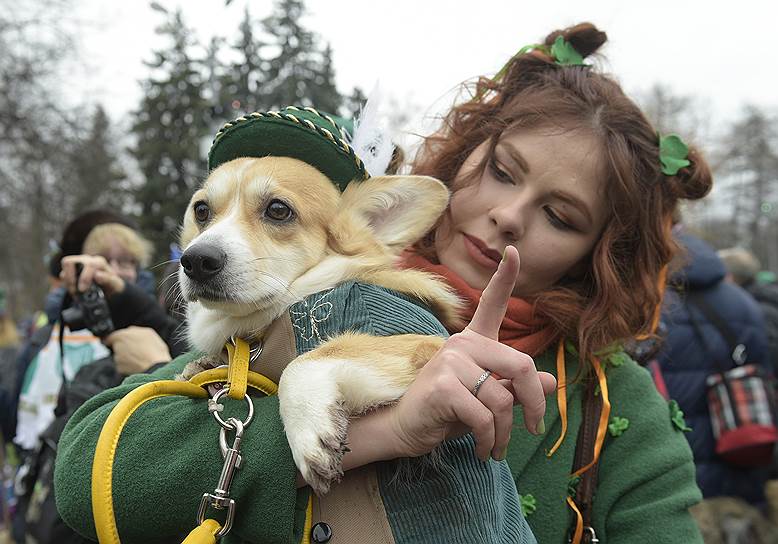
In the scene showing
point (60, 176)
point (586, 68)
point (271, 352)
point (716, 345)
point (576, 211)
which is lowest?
point (60, 176)

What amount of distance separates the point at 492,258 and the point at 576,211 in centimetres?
34

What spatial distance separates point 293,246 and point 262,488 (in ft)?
2.59

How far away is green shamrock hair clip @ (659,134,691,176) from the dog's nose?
161 cm

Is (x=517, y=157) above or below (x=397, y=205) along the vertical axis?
above

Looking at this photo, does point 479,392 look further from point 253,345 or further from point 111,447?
point 111,447

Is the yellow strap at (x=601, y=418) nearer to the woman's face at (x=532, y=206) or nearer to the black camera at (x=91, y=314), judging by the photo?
the woman's face at (x=532, y=206)

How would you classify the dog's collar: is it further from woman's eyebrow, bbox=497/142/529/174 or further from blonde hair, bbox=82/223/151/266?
blonde hair, bbox=82/223/151/266

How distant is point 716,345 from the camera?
3.93 meters

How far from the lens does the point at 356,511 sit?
55.0 inches

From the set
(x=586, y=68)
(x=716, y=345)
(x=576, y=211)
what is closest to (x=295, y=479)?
(x=576, y=211)

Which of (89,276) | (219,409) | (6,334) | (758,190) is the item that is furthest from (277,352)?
(758,190)

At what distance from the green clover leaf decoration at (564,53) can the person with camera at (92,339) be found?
1.91 m

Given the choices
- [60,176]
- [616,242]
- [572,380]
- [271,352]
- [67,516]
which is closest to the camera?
[67,516]

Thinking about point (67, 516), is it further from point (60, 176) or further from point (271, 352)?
point (60, 176)
